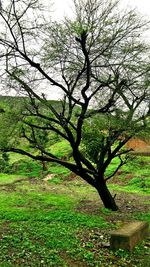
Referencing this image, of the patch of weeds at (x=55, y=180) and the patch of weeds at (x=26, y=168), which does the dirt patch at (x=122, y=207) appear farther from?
the patch of weeds at (x=26, y=168)

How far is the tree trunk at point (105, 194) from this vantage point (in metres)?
12.5

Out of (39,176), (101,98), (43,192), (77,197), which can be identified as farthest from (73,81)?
(39,176)

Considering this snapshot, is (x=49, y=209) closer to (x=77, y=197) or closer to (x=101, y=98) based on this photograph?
(x=77, y=197)

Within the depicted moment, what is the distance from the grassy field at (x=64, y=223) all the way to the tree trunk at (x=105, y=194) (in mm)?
313

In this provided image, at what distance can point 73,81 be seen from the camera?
36.4ft

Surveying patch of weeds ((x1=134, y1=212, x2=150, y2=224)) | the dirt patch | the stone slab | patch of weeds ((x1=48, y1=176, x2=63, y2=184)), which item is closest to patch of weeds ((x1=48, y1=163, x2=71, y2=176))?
patch of weeds ((x1=48, y1=176, x2=63, y2=184))

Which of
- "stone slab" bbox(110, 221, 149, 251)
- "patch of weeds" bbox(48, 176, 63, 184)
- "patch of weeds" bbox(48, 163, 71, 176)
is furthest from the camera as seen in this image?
"patch of weeds" bbox(48, 163, 71, 176)

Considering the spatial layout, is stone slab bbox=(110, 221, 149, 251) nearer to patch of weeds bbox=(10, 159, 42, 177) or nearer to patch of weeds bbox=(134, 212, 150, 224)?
patch of weeds bbox=(134, 212, 150, 224)

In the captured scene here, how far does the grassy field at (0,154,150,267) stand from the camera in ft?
26.3

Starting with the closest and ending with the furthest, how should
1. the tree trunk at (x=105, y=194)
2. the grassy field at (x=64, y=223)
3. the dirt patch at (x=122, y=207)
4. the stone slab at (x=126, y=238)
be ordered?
the grassy field at (x=64, y=223)
the stone slab at (x=126, y=238)
the dirt patch at (x=122, y=207)
the tree trunk at (x=105, y=194)

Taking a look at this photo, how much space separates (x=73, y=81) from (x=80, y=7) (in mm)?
2224

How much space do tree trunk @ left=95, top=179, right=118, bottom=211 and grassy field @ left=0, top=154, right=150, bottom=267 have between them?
31 cm

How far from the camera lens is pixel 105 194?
41.6ft

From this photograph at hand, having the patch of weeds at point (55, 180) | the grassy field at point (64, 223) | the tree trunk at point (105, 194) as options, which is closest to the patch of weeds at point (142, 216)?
the grassy field at point (64, 223)
